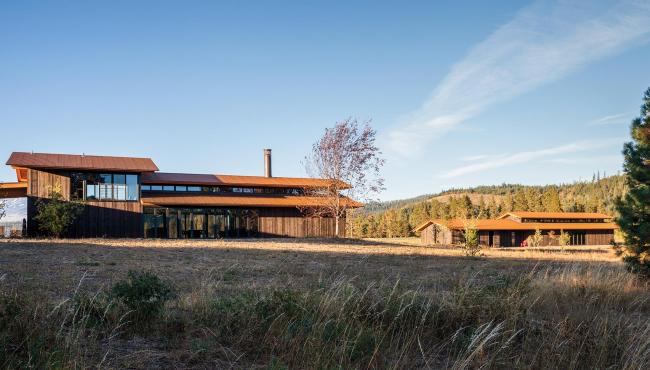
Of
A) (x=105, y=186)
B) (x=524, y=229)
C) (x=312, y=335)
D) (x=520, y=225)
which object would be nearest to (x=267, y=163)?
(x=105, y=186)

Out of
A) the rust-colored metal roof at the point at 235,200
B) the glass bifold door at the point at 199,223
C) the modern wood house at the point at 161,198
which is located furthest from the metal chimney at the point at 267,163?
the glass bifold door at the point at 199,223

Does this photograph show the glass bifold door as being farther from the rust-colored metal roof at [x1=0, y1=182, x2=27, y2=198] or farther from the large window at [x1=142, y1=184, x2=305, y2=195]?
the rust-colored metal roof at [x1=0, y1=182, x2=27, y2=198]

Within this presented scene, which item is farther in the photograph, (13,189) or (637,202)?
(13,189)

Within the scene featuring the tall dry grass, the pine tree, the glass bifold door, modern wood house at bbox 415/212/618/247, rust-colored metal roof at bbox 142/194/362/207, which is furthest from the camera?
modern wood house at bbox 415/212/618/247

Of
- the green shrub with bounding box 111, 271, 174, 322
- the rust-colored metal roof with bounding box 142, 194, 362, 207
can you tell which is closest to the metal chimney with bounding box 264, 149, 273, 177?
the rust-colored metal roof with bounding box 142, 194, 362, 207

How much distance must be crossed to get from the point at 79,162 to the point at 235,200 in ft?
39.2

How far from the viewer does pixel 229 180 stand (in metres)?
43.6

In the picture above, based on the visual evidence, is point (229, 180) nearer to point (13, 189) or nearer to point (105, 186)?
point (105, 186)

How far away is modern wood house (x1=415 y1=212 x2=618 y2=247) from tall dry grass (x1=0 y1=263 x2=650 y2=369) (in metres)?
50.4

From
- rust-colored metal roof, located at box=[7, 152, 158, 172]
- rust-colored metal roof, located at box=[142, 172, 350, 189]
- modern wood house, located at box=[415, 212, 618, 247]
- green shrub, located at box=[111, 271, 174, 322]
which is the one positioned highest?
rust-colored metal roof, located at box=[7, 152, 158, 172]

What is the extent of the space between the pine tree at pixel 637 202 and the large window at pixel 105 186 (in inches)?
1299

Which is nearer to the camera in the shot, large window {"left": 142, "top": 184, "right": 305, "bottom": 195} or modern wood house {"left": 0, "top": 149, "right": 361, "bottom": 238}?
modern wood house {"left": 0, "top": 149, "right": 361, "bottom": 238}

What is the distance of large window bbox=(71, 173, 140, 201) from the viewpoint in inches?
1409

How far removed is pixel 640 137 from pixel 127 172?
110 feet
